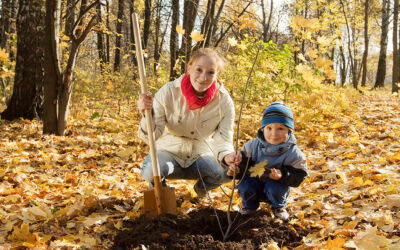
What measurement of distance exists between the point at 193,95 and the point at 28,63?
405 cm

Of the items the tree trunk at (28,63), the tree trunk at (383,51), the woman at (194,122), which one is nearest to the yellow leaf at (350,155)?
the woman at (194,122)

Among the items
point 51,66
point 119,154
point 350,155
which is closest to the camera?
point 350,155

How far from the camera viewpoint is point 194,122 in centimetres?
248

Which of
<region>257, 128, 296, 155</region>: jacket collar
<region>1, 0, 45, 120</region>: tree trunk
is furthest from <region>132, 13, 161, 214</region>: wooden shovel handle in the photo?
<region>1, 0, 45, 120</region>: tree trunk

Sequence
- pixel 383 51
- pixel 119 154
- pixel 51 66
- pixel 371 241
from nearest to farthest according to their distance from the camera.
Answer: pixel 371 241, pixel 119 154, pixel 51 66, pixel 383 51

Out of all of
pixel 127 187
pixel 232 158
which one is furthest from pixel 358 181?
pixel 127 187

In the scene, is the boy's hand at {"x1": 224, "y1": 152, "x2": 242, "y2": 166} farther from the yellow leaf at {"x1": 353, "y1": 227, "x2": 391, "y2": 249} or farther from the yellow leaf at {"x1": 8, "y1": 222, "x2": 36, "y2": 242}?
the yellow leaf at {"x1": 8, "y1": 222, "x2": 36, "y2": 242}

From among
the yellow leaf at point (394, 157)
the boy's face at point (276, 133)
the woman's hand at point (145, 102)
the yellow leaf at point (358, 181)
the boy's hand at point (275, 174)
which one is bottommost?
the yellow leaf at point (358, 181)

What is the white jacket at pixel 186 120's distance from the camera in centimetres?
244

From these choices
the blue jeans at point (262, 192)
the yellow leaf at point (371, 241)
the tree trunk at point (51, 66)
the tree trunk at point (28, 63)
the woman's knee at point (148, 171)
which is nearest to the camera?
the yellow leaf at point (371, 241)

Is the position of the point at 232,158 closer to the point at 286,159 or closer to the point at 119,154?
the point at 286,159

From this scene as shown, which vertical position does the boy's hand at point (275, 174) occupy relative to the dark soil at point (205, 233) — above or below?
above

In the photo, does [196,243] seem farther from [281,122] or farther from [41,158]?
[41,158]

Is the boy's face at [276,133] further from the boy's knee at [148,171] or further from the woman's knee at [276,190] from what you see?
the boy's knee at [148,171]
